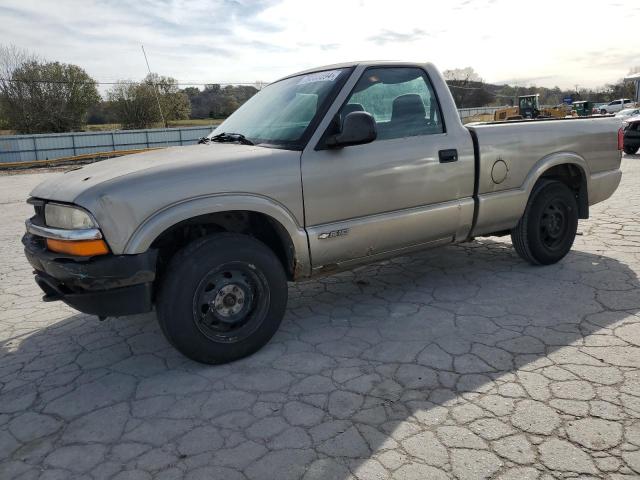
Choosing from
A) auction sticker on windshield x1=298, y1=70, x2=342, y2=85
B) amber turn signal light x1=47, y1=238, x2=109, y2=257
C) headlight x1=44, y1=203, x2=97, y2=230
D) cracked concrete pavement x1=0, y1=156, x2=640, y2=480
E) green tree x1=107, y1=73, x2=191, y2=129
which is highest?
green tree x1=107, y1=73, x2=191, y2=129

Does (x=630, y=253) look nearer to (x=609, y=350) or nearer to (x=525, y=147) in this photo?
(x=525, y=147)

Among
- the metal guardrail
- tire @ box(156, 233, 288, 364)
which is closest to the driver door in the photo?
tire @ box(156, 233, 288, 364)

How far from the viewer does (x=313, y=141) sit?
3.49 m

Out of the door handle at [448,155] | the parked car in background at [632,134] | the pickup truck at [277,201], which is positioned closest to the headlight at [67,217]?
the pickup truck at [277,201]

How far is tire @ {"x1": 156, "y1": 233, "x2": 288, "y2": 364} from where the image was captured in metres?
3.10

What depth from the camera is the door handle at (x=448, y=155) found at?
13.2 feet

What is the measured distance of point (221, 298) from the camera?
3.28 meters

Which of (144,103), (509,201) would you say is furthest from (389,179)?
(144,103)

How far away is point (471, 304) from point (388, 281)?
93 centimetres

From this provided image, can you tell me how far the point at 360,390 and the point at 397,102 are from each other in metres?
2.24

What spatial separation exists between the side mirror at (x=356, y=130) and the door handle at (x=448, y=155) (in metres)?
0.81

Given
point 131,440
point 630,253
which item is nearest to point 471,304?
point 630,253

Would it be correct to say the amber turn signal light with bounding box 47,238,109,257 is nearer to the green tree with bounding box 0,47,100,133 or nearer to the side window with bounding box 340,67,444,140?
the side window with bounding box 340,67,444,140

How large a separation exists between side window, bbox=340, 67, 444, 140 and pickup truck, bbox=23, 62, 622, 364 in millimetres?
11
